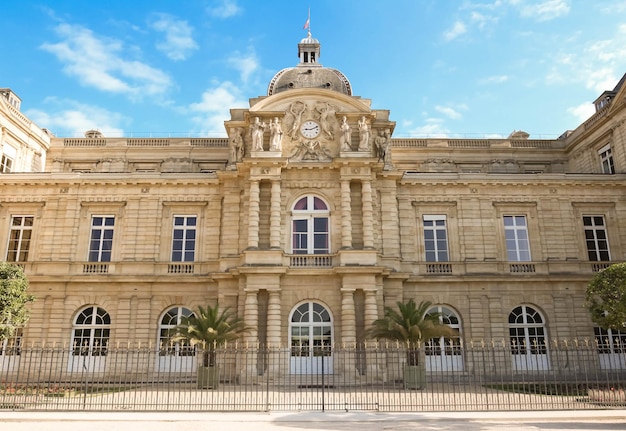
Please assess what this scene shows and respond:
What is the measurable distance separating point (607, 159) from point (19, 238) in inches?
1318

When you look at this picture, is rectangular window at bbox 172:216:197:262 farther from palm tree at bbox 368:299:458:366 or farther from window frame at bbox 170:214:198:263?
palm tree at bbox 368:299:458:366

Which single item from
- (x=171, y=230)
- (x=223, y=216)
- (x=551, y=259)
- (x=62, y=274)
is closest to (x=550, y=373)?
(x=551, y=259)

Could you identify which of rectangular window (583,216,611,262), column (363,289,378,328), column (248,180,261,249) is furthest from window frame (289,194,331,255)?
rectangular window (583,216,611,262)

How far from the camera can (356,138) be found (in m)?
27.8

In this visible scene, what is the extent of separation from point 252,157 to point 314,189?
3.47 m

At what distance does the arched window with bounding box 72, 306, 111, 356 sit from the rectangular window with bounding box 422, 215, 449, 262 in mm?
16849

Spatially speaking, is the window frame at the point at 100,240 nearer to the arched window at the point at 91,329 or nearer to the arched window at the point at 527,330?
→ the arched window at the point at 91,329

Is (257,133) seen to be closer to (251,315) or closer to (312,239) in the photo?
(312,239)

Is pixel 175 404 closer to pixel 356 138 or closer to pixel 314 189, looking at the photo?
pixel 314 189

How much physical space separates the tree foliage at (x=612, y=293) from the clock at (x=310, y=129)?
14705 mm

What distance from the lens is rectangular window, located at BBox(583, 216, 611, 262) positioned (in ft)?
93.9

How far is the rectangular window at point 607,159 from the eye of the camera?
3139 cm

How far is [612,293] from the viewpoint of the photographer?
22.3 m

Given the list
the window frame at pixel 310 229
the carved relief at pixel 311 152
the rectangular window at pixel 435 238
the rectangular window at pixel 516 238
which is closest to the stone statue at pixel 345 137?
the carved relief at pixel 311 152
